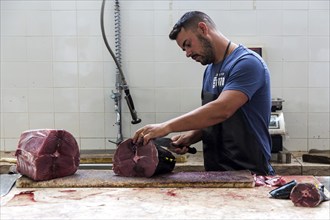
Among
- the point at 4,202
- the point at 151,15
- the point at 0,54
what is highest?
the point at 151,15

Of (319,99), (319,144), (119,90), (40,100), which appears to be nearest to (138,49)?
(119,90)

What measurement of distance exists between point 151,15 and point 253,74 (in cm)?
178

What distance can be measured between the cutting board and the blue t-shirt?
11.5 inches

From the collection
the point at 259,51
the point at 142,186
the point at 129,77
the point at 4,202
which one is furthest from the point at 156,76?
the point at 4,202

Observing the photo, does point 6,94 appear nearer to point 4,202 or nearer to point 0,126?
point 0,126

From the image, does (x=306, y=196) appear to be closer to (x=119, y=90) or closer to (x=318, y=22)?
(x=119, y=90)

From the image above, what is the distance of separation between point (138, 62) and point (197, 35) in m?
1.44

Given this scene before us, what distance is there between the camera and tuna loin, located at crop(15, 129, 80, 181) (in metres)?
2.42

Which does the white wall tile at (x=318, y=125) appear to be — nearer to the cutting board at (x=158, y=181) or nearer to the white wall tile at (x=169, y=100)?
the white wall tile at (x=169, y=100)

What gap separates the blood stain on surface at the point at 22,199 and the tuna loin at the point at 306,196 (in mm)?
1120

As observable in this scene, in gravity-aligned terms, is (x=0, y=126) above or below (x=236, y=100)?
below

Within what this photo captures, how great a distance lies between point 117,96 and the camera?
402cm

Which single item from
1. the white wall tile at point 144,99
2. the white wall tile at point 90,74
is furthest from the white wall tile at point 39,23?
the white wall tile at point 144,99

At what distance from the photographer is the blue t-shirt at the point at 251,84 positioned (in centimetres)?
254
